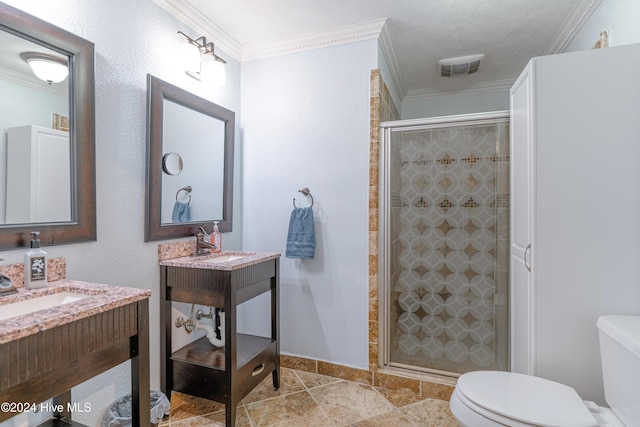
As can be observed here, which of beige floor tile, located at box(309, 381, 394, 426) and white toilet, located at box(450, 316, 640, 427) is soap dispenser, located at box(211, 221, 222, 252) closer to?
beige floor tile, located at box(309, 381, 394, 426)

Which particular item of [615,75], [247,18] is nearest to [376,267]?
[615,75]

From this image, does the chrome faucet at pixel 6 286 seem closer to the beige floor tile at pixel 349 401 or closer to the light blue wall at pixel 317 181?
the light blue wall at pixel 317 181

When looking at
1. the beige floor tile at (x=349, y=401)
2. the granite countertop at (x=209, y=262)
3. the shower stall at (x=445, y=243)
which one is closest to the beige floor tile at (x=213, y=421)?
the beige floor tile at (x=349, y=401)

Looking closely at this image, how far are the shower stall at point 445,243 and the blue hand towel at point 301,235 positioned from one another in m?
0.47

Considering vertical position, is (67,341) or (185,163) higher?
(185,163)

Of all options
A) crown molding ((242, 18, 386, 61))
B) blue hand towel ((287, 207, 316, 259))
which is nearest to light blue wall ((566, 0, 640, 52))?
crown molding ((242, 18, 386, 61))

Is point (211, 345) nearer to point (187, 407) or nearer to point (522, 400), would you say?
point (187, 407)

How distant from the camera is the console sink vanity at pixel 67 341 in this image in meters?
0.85

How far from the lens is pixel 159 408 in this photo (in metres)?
1.63

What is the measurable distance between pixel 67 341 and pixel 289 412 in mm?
1313

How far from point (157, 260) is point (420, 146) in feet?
5.80

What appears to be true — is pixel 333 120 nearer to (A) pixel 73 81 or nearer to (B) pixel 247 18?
(B) pixel 247 18

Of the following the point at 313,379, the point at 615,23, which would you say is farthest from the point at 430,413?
the point at 615,23

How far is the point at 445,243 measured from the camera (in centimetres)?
219
